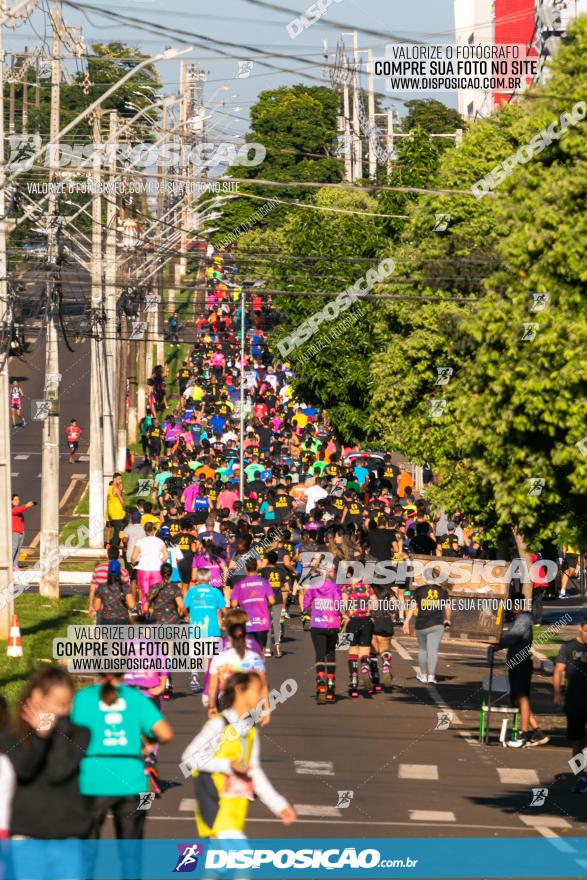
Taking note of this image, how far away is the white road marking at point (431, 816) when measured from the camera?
53.5ft

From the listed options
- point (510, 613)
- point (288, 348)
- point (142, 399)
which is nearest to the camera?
point (510, 613)

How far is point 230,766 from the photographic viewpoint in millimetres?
11891

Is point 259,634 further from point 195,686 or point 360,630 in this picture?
point 195,686

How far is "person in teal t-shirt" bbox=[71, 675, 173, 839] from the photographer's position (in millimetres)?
11672

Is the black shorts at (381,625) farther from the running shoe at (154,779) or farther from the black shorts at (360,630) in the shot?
the running shoe at (154,779)

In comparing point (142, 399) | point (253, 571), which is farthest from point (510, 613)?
point (142, 399)

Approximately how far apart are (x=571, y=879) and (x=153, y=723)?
371 cm

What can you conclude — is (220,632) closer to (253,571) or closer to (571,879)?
(253,571)

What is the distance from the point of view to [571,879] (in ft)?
45.8

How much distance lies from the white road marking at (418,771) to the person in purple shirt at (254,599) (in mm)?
4181

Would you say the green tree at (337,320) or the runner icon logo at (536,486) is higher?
the green tree at (337,320)

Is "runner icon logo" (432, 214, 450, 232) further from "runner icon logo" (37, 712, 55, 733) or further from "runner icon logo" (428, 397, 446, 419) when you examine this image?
"runner icon logo" (37, 712, 55, 733)

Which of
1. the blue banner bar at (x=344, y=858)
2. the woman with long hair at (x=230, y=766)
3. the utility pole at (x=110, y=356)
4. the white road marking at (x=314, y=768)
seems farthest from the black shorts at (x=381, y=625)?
the utility pole at (x=110, y=356)

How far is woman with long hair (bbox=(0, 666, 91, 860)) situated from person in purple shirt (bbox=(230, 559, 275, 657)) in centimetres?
1222
